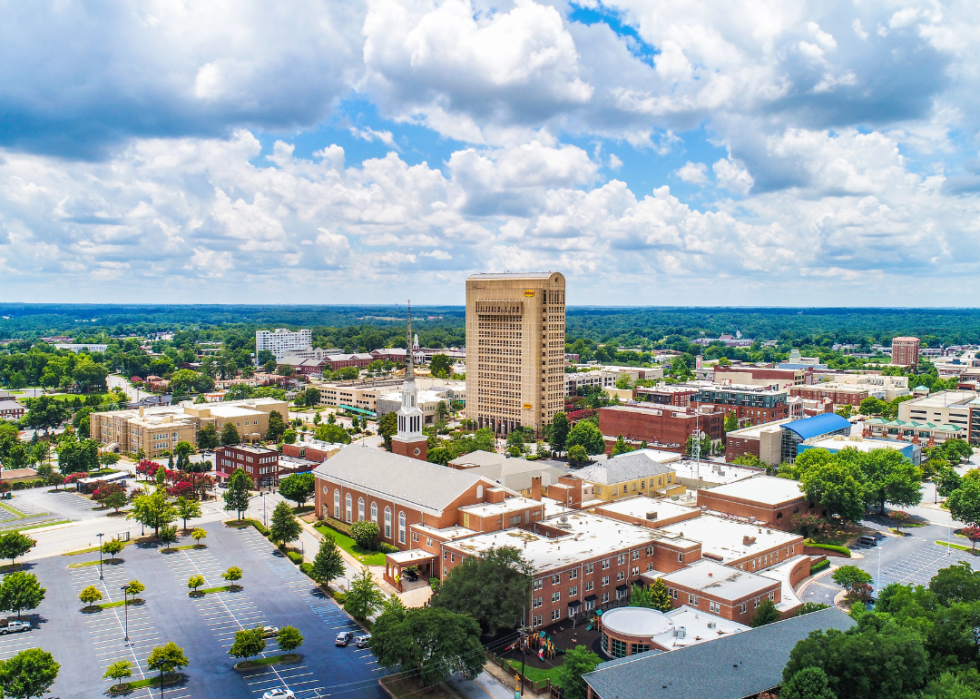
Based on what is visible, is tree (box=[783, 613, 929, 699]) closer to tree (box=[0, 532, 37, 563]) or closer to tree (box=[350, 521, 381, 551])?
tree (box=[350, 521, 381, 551])

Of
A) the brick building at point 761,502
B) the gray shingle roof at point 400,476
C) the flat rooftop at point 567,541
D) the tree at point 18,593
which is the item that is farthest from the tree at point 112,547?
the brick building at point 761,502

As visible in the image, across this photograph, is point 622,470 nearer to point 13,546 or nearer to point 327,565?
point 327,565

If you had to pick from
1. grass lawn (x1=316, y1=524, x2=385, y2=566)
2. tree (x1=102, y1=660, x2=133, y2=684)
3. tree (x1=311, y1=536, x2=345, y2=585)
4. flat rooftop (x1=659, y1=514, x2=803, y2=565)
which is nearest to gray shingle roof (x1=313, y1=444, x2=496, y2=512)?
grass lawn (x1=316, y1=524, x2=385, y2=566)

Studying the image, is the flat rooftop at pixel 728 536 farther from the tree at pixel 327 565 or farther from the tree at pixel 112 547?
the tree at pixel 112 547

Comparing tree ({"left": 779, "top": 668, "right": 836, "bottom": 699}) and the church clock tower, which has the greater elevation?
the church clock tower

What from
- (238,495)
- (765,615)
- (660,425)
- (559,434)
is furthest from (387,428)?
(765,615)

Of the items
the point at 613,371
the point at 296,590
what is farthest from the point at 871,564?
the point at 613,371
